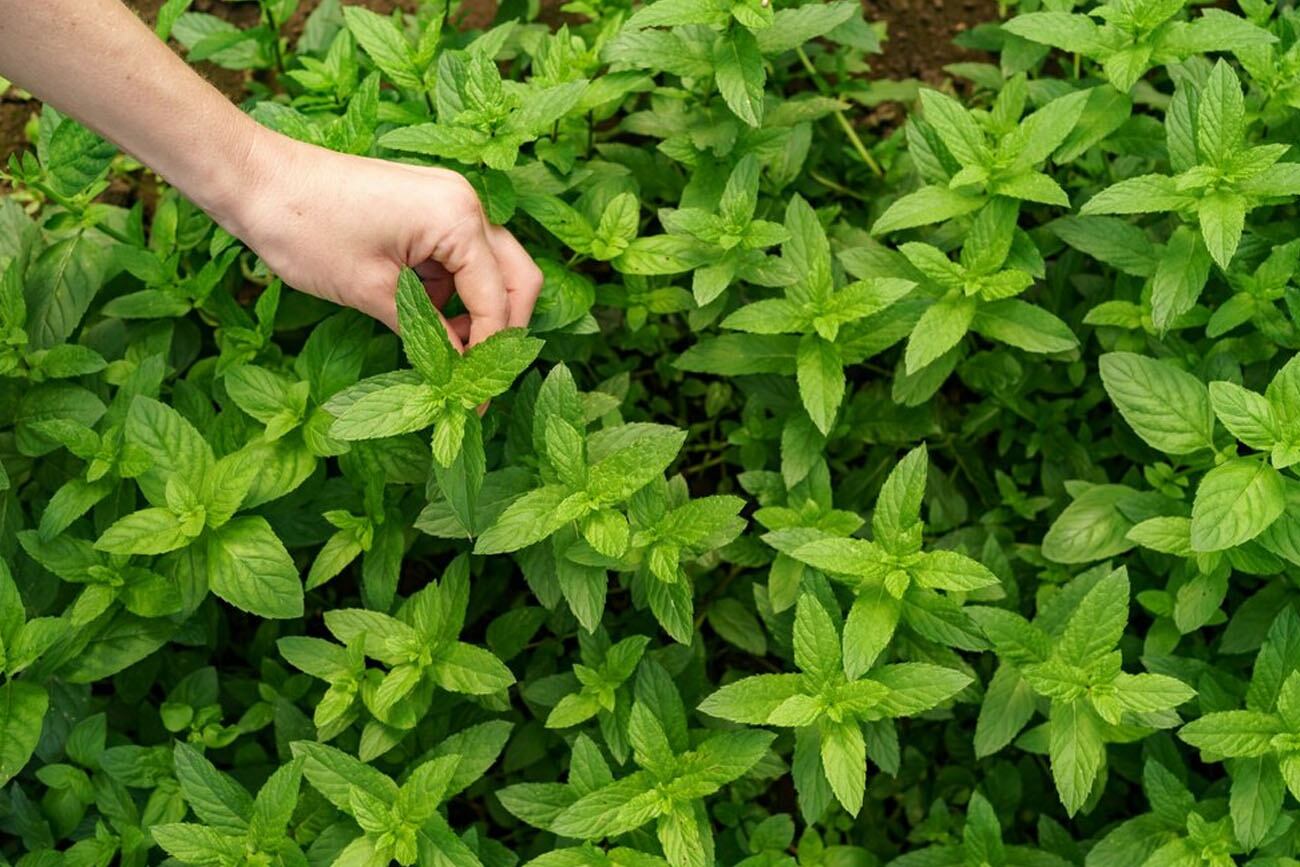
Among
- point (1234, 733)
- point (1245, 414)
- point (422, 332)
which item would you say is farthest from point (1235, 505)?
point (422, 332)

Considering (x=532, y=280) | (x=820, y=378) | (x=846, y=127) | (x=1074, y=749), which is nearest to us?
(x=1074, y=749)

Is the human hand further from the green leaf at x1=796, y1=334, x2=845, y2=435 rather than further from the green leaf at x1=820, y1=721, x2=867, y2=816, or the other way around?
the green leaf at x1=820, y1=721, x2=867, y2=816

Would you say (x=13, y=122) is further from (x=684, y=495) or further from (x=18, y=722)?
(x=684, y=495)

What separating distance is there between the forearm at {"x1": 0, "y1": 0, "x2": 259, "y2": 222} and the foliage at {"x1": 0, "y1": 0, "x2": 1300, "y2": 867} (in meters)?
0.40

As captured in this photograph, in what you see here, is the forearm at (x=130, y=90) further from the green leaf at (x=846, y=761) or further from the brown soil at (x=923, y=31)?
the brown soil at (x=923, y=31)

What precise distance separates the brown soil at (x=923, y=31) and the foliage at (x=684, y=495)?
724 mm

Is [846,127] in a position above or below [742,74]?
below

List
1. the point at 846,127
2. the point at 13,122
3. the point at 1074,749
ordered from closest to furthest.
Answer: the point at 1074,749 → the point at 846,127 → the point at 13,122

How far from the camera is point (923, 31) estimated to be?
13.3 ft

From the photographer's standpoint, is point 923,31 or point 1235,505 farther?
point 923,31

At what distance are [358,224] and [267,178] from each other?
201mm

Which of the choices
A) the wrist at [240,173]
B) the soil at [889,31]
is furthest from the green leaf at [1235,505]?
the wrist at [240,173]

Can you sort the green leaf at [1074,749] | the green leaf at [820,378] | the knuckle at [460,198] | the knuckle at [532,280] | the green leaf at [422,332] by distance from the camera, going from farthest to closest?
the green leaf at [820,378], the knuckle at [532,280], the green leaf at [1074,749], the knuckle at [460,198], the green leaf at [422,332]

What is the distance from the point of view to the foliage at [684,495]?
2.57m
